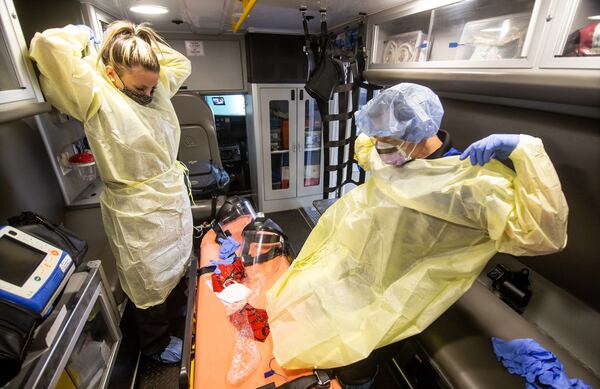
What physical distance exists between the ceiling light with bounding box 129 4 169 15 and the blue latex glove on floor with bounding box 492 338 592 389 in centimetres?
280

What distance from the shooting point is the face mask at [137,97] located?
4.58 ft

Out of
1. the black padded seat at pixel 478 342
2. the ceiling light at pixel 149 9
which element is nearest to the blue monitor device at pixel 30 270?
the black padded seat at pixel 478 342

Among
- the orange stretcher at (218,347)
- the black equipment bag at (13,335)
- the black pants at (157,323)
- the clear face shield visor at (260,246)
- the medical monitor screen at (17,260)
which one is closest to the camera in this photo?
the black equipment bag at (13,335)

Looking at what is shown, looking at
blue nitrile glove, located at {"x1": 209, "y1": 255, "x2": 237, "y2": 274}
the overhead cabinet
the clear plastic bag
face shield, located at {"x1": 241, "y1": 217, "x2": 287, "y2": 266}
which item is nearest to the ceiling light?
the overhead cabinet

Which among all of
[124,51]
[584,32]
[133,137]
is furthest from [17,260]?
[584,32]

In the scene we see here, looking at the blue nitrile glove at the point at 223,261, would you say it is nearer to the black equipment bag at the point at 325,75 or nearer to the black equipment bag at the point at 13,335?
the black equipment bag at the point at 13,335

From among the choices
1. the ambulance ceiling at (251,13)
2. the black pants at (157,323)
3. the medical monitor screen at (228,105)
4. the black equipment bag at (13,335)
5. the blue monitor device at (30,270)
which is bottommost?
the black pants at (157,323)

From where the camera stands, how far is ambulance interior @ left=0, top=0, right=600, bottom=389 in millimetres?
988

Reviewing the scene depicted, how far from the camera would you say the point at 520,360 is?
105 cm

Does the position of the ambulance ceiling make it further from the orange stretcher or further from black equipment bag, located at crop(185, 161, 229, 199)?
the orange stretcher

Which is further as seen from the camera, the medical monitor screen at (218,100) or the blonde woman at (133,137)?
the medical monitor screen at (218,100)

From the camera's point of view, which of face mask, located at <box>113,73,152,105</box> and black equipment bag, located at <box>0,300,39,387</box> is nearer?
black equipment bag, located at <box>0,300,39,387</box>

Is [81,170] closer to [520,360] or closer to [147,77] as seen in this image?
[147,77]

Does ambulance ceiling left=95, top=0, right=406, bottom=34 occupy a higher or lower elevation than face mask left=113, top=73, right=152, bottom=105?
higher
